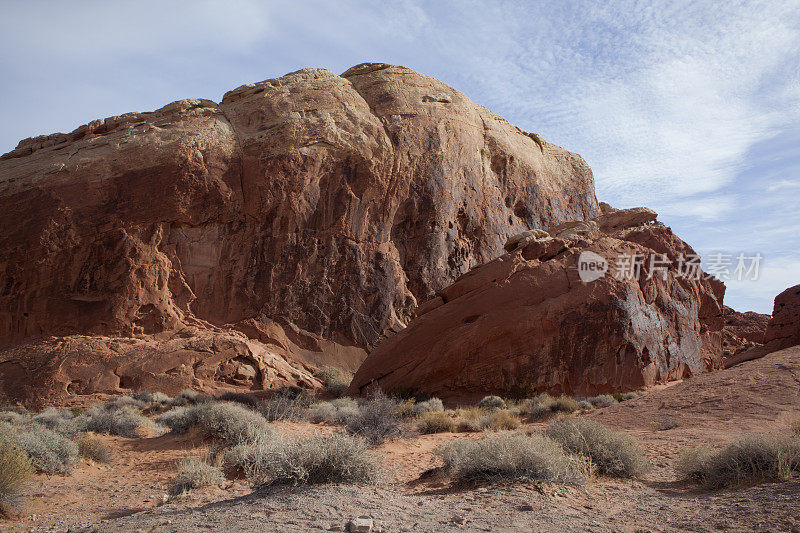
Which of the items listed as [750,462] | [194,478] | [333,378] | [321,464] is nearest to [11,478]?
[194,478]

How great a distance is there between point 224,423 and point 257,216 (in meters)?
20.1

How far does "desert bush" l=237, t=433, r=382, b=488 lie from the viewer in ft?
20.9

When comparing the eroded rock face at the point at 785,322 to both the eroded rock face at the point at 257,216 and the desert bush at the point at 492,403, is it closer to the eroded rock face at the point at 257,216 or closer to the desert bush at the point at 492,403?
the desert bush at the point at 492,403

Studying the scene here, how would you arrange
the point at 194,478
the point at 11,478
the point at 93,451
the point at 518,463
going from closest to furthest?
the point at 518,463 < the point at 11,478 < the point at 194,478 < the point at 93,451

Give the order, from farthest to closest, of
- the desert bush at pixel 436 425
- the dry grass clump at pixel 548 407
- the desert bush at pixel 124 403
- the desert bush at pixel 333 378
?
1. the desert bush at pixel 333 378
2. the desert bush at pixel 124 403
3. the dry grass clump at pixel 548 407
4. the desert bush at pixel 436 425

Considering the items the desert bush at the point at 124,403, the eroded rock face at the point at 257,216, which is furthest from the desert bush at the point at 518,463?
the eroded rock face at the point at 257,216

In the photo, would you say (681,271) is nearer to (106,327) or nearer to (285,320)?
(285,320)

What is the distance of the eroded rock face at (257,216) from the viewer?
86.0 ft

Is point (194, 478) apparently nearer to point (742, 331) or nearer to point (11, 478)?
point (11, 478)

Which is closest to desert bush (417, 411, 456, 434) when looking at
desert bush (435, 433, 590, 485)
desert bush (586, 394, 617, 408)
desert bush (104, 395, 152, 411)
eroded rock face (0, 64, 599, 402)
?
desert bush (586, 394, 617, 408)

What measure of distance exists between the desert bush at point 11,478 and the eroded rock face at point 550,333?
1186 centimetres

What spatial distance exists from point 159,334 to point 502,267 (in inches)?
629

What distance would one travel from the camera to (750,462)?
253 inches

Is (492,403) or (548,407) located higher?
(548,407)
